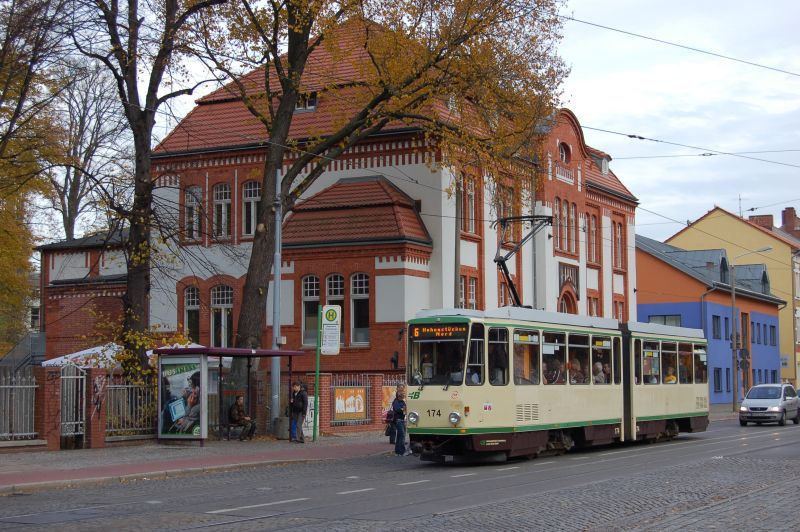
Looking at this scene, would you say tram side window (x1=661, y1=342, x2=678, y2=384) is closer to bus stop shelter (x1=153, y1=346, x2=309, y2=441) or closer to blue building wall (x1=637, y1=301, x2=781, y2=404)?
bus stop shelter (x1=153, y1=346, x2=309, y2=441)

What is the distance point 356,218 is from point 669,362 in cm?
1416

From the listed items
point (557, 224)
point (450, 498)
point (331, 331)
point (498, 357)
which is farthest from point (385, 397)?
point (450, 498)

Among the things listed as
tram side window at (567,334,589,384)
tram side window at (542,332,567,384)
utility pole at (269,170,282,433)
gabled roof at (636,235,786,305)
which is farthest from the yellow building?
tram side window at (542,332,567,384)

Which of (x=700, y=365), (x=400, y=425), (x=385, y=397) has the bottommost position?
(x=400, y=425)

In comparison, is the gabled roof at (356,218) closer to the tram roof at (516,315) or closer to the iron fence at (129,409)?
the iron fence at (129,409)

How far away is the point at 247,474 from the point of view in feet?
70.0

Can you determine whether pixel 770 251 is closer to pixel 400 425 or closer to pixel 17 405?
pixel 400 425

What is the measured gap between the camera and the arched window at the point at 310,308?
134 ft

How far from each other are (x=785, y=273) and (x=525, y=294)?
143 ft

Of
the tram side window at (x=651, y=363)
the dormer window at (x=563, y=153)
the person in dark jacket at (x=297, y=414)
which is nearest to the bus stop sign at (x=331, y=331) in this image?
the person in dark jacket at (x=297, y=414)

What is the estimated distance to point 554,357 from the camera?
24516 mm

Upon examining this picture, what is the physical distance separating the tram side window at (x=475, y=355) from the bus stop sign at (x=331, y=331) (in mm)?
6518

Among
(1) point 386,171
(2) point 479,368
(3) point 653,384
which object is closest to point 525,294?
(1) point 386,171

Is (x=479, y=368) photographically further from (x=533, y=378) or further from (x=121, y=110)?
(x=121, y=110)
